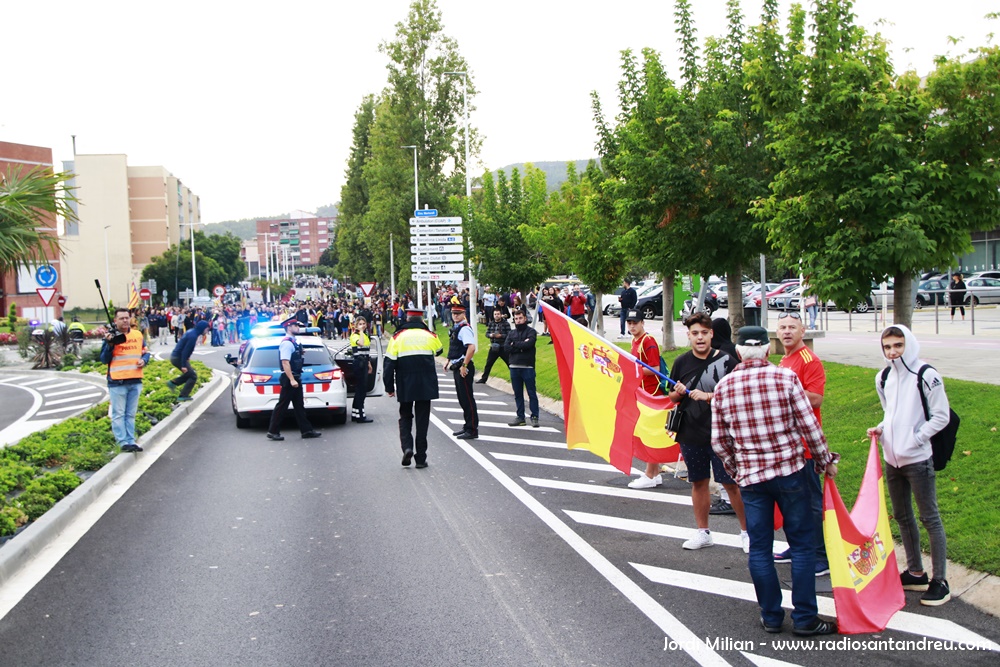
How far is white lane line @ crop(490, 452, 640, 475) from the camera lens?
1140cm

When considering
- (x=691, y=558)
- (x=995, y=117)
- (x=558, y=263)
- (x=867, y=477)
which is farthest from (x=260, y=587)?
(x=558, y=263)

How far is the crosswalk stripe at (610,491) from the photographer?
957 cm

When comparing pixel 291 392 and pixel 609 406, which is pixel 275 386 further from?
pixel 609 406

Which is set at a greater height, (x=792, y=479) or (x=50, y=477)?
(x=792, y=479)

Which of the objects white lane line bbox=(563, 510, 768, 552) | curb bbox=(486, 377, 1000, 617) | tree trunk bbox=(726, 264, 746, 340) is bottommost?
white lane line bbox=(563, 510, 768, 552)

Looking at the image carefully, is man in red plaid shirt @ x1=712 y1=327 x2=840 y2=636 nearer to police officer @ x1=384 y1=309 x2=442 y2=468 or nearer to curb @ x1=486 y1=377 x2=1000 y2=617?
curb @ x1=486 y1=377 x2=1000 y2=617

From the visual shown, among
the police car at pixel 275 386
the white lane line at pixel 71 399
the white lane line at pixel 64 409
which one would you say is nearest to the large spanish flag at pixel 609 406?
the police car at pixel 275 386

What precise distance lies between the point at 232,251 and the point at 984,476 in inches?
5178

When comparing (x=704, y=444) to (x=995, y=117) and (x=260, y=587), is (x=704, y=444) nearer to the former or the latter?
(x=260, y=587)

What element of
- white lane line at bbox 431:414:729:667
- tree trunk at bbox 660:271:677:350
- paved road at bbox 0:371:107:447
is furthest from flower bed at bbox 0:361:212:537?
tree trunk at bbox 660:271:677:350

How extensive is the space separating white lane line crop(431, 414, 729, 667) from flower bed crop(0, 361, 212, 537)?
4403 millimetres

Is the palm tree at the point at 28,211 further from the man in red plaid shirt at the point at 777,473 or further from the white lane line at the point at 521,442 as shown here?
the man in red plaid shirt at the point at 777,473

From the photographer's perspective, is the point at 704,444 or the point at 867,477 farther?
the point at 704,444

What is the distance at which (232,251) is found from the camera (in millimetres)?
132750
